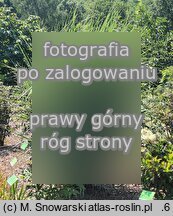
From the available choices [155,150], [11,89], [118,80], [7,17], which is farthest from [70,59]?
[7,17]

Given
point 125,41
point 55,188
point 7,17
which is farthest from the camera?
point 7,17

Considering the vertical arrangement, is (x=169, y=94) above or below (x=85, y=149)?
above

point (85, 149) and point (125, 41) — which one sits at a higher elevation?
point (125, 41)

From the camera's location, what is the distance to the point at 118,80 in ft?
12.5

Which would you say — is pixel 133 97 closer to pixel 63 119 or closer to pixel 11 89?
pixel 63 119

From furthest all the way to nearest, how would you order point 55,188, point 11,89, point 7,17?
point 7,17 < point 11,89 < point 55,188

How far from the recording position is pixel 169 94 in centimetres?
463

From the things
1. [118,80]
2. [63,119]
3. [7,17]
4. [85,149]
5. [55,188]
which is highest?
[7,17]

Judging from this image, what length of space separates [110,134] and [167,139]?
3.22ft

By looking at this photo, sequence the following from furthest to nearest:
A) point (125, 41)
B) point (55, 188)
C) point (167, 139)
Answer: point (167, 139) < point (55, 188) < point (125, 41)

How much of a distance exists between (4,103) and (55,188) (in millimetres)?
2461

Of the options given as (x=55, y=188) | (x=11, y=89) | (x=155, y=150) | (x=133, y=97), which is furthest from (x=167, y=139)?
(x=11, y=89)

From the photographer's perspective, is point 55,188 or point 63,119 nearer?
point 63,119

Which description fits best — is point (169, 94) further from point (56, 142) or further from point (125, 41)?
point (56, 142)
